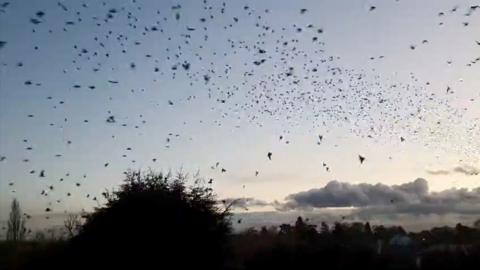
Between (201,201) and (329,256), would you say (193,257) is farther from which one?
(329,256)

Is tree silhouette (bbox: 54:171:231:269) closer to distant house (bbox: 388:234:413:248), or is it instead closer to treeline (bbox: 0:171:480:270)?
treeline (bbox: 0:171:480:270)

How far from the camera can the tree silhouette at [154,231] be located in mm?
34625

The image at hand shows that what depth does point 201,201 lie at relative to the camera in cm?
3859

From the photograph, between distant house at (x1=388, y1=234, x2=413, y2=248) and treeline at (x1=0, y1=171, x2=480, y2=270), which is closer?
treeline at (x1=0, y1=171, x2=480, y2=270)

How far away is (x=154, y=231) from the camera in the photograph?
3488 centimetres

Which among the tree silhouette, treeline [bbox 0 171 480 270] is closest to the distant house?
treeline [bbox 0 171 480 270]

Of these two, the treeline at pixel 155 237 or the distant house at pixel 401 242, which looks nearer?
the treeline at pixel 155 237

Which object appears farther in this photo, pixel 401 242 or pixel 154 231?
pixel 401 242

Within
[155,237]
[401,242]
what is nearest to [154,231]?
[155,237]

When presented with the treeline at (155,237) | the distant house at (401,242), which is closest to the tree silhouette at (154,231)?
the treeline at (155,237)

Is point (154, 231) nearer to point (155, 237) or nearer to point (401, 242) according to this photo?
point (155, 237)

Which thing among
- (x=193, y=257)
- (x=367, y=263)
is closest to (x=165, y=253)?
(x=193, y=257)

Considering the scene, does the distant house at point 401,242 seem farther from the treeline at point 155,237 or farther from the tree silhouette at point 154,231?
the tree silhouette at point 154,231

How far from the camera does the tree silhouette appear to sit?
34625 mm
